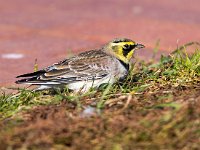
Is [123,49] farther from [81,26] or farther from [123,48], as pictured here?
[81,26]

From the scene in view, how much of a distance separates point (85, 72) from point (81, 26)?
4.02 metres

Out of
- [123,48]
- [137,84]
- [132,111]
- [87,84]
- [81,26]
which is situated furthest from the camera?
[81,26]

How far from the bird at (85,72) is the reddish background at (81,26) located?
1053 millimetres

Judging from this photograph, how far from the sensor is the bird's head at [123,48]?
7098mm

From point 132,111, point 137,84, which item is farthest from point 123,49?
point 132,111

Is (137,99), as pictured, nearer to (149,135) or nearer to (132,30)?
(149,135)

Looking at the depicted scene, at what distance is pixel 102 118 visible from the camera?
16.3 ft

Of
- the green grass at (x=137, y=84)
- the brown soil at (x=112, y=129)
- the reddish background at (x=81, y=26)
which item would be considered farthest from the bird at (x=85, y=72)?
the brown soil at (x=112, y=129)

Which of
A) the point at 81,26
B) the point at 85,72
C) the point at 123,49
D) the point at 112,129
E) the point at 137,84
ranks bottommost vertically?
the point at 112,129

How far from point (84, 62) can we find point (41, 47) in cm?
272

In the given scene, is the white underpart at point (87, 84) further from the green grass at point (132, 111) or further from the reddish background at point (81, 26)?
the reddish background at point (81, 26)

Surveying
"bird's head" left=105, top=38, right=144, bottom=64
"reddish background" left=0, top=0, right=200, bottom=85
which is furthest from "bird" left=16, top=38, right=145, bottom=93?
"reddish background" left=0, top=0, right=200, bottom=85

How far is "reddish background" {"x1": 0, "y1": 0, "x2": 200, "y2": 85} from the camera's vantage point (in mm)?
9188

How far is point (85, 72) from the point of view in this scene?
679cm
